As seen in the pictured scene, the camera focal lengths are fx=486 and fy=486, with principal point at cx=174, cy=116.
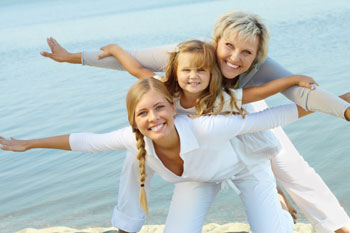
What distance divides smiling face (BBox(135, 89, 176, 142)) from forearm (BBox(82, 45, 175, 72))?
0.58m

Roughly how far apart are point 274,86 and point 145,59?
1.06 metres

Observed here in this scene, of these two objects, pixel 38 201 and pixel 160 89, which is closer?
pixel 160 89

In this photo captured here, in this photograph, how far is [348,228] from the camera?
372 cm

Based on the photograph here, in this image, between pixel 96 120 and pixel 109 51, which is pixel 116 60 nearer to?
pixel 109 51

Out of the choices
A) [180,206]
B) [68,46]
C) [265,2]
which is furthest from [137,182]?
[265,2]

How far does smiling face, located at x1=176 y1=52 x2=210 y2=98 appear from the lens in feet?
10.9

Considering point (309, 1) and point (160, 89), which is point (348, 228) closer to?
point (160, 89)

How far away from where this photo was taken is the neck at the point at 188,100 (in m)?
3.46

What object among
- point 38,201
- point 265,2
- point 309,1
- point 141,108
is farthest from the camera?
point 265,2

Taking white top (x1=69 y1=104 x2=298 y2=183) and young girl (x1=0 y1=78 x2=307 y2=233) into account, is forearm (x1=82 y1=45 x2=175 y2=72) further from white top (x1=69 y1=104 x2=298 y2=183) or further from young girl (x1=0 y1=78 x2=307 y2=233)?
white top (x1=69 y1=104 x2=298 y2=183)

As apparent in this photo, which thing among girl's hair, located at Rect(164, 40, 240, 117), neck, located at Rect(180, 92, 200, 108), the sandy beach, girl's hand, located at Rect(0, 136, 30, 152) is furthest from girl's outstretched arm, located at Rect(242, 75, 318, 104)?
Answer: girl's hand, located at Rect(0, 136, 30, 152)

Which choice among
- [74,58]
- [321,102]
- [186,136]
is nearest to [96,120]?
[74,58]

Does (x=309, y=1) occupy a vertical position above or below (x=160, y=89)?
below

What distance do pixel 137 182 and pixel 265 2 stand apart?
799 inches
